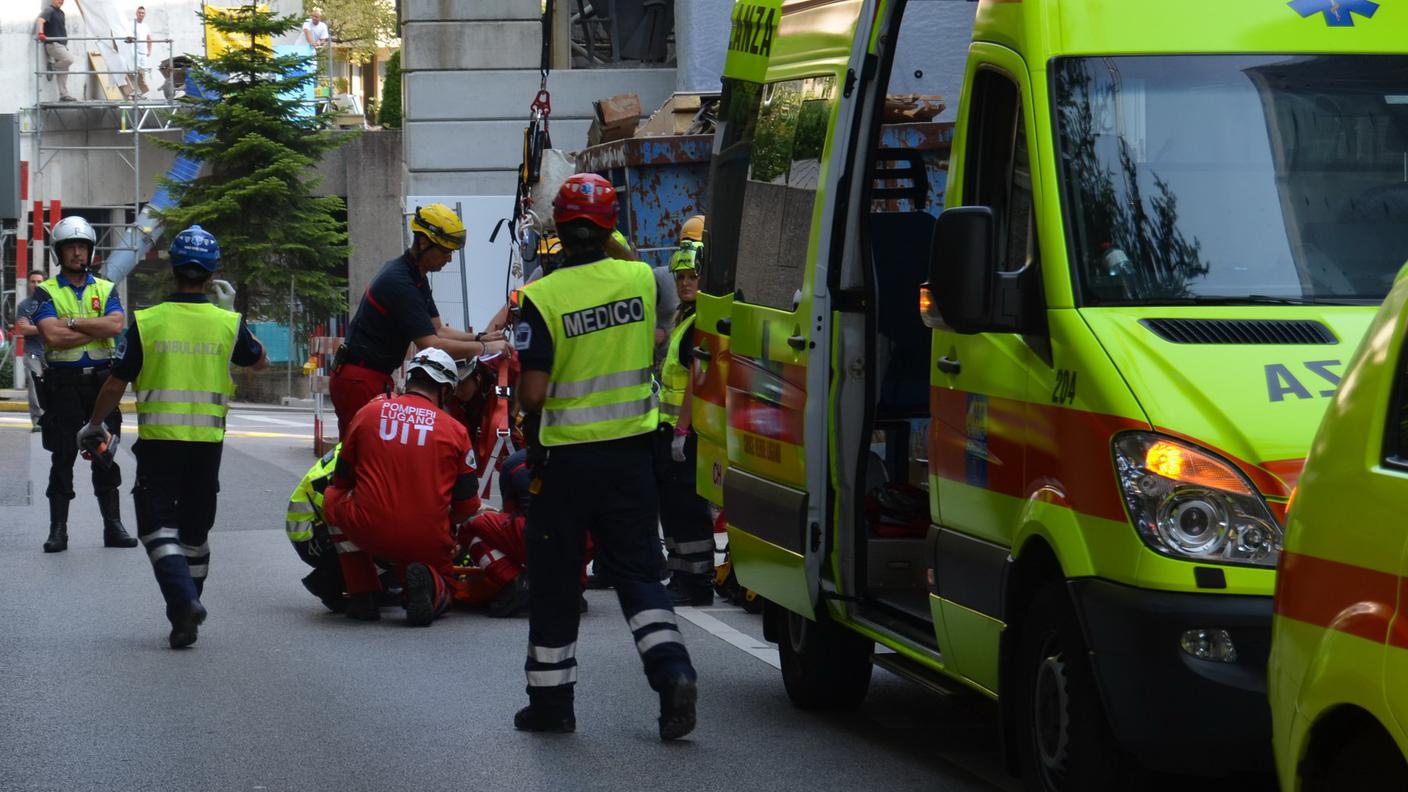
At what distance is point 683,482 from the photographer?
10883mm

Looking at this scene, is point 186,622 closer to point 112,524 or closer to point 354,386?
point 354,386

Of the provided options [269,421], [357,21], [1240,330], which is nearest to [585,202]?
[1240,330]

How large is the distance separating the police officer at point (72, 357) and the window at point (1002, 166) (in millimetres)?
8180

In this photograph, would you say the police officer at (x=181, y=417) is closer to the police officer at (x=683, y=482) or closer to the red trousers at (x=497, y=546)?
the red trousers at (x=497, y=546)

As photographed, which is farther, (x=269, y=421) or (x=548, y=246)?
(x=269, y=421)

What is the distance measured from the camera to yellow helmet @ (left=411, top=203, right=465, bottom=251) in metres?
10.2

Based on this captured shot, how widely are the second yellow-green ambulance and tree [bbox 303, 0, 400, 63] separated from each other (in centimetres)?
5371

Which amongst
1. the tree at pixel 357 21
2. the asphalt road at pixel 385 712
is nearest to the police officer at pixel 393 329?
the asphalt road at pixel 385 712

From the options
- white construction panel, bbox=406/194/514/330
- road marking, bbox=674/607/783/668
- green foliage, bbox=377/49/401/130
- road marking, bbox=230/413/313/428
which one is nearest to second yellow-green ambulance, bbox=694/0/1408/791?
road marking, bbox=674/607/783/668

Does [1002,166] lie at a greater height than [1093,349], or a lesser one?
greater

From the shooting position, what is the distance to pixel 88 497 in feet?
56.9

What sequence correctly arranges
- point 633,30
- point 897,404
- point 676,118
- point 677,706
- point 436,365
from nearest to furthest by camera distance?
point 677,706 < point 897,404 < point 436,365 < point 676,118 < point 633,30

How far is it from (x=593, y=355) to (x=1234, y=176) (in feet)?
8.13

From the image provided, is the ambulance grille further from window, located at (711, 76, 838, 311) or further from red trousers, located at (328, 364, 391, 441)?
red trousers, located at (328, 364, 391, 441)
